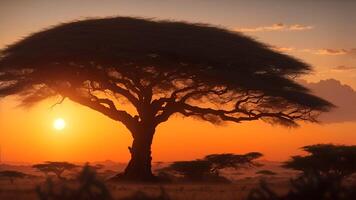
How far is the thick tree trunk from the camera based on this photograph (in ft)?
119

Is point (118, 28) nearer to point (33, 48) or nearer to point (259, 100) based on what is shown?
point (33, 48)

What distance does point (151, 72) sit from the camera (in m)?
34.3

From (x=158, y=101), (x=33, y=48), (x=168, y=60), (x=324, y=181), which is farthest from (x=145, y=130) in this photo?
(x=324, y=181)

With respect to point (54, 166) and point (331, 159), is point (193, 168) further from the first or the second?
point (54, 166)

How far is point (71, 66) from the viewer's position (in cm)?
3438

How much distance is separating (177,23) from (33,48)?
756 centimetres

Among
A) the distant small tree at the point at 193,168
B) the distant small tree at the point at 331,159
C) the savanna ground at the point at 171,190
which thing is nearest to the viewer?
the savanna ground at the point at 171,190

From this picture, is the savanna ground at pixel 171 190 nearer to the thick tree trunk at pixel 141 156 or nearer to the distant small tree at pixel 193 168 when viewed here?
the thick tree trunk at pixel 141 156

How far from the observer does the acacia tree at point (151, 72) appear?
3353 cm

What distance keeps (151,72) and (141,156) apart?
15.9 feet

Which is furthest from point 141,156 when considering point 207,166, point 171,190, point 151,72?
point 207,166

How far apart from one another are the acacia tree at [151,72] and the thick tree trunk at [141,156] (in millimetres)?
52

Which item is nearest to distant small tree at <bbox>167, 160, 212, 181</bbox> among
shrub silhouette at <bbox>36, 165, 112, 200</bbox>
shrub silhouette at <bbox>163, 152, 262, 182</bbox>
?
shrub silhouette at <bbox>163, 152, 262, 182</bbox>

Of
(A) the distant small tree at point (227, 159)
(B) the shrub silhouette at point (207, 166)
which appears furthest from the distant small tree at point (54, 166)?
(A) the distant small tree at point (227, 159)
